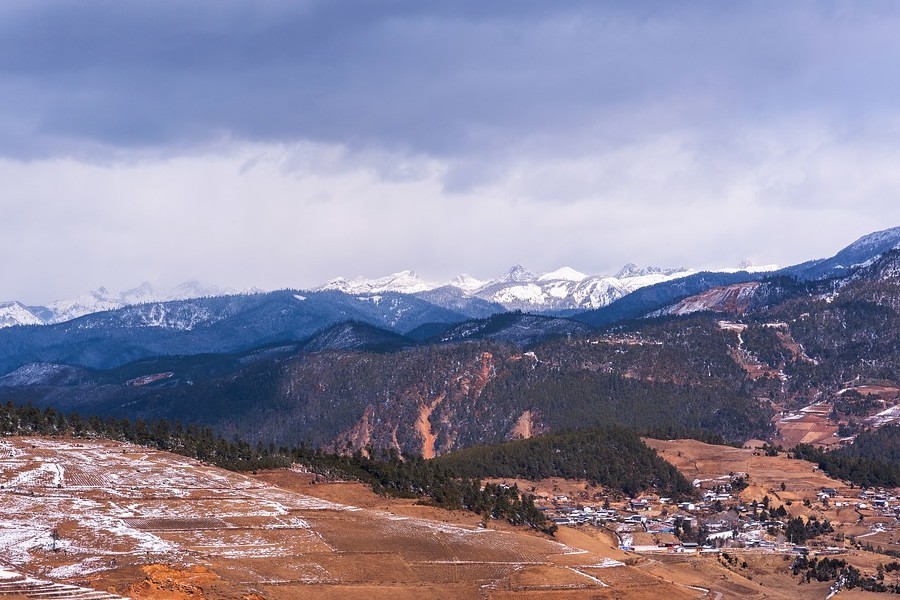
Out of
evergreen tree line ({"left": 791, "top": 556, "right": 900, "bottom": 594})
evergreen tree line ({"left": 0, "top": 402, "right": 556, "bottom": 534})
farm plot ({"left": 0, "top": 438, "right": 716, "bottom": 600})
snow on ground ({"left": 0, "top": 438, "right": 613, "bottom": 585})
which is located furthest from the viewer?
evergreen tree line ({"left": 0, "top": 402, "right": 556, "bottom": 534})

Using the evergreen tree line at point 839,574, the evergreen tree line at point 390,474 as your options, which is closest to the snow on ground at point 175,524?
the evergreen tree line at point 390,474

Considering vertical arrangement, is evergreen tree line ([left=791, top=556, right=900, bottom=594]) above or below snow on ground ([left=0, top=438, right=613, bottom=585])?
below

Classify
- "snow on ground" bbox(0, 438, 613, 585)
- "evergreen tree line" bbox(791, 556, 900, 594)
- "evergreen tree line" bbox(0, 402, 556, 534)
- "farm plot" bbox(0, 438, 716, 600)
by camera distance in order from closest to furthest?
"farm plot" bbox(0, 438, 716, 600) → "snow on ground" bbox(0, 438, 613, 585) → "evergreen tree line" bbox(791, 556, 900, 594) → "evergreen tree line" bbox(0, 402, 556, 534)

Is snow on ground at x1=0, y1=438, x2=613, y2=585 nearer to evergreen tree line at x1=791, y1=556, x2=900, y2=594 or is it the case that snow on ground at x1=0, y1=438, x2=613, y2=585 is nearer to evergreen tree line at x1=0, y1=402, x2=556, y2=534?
evergreen tree line at x1=0, y1=402, x2=556, y2=534

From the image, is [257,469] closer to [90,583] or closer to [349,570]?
[349,570]

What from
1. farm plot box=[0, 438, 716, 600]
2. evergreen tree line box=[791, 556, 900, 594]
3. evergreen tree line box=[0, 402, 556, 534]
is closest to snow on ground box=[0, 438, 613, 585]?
farm plot box=[0, 438, 716, 600]

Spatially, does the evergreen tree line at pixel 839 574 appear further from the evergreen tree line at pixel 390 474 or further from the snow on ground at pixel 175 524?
the snow on ground at pixel 175 524

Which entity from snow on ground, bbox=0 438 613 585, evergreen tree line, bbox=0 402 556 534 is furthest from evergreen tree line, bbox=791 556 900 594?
snow on ground, bbox=0 438 613 585

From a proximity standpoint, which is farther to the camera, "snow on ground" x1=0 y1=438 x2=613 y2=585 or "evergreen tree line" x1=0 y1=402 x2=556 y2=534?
"evergreen tree line" x1=0 y1=402 x2=556 y2=534

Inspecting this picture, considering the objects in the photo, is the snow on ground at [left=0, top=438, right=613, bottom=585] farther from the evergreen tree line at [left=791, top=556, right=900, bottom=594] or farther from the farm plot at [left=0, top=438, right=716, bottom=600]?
the evergreen tree line at [left=791, top=556, right=900, bottom=594]

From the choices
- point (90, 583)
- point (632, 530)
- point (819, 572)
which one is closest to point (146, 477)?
point (90, 583)

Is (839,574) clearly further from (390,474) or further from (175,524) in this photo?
(175,524)

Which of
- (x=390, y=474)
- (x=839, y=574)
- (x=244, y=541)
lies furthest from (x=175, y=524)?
(x=839, y=574)

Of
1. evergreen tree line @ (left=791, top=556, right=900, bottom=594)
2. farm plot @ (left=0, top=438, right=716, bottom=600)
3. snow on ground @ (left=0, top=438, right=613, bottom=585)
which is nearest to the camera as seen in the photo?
farm plot @ (left=0, top=438, right=716, bottom=600)
